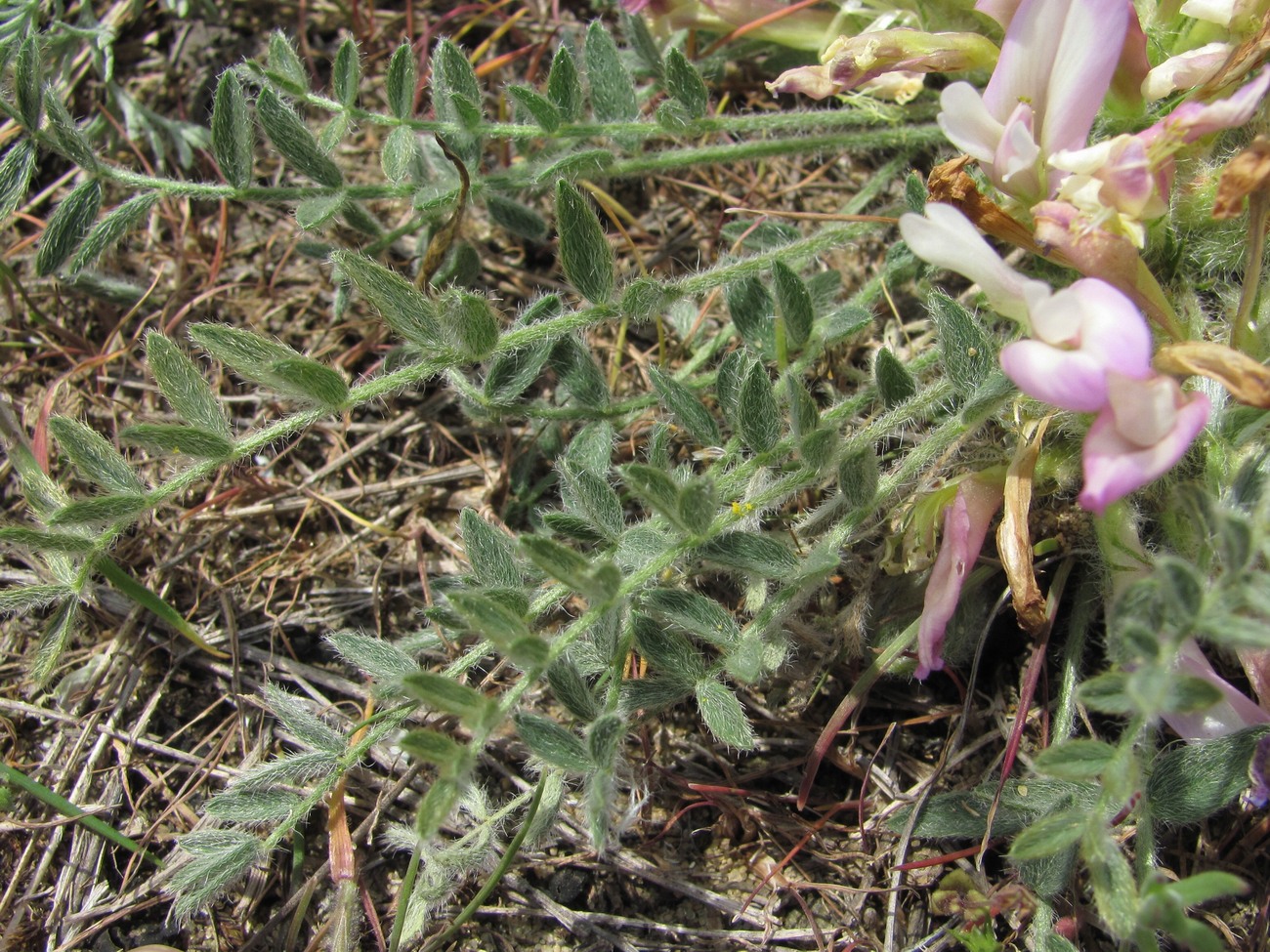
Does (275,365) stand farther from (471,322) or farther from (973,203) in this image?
(973,203)

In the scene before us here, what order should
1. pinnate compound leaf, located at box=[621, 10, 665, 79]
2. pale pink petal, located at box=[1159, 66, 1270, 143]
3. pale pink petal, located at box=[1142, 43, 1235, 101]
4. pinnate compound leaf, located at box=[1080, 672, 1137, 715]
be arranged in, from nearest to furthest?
pinnate compound leaf, located at box=[1080, 672, 1137, 715] < pale pink petal, located at box=[1159, 66, 1270, 143] < pale pink petal, located at box=[1142, 43, 1235, 101] < pinnate compound leaf, located at box=[621, 10, 665, 79]

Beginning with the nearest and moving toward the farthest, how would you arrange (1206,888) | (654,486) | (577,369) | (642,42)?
1. (1206,888)
2. (654,486)
3. (577,369)
4. (642,42)

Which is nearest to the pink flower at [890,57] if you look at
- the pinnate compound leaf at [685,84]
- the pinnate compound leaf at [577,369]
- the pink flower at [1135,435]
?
the pinnate compound leaf at [685,84]

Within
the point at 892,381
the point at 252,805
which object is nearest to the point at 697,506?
the point at 892,381

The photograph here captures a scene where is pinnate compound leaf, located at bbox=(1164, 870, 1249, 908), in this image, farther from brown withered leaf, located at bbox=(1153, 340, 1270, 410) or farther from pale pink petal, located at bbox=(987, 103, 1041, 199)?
pale pink petal, located at bbox=(987, 103, 1041, 199)

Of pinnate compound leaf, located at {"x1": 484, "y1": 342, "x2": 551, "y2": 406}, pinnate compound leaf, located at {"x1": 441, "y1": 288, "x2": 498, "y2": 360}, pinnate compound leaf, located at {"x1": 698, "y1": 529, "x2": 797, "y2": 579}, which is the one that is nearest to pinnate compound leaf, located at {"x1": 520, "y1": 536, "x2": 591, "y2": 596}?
pinnate compound leaf, located at {"x1": 698, "y1": 529, "x2": 797, "y2": 579}

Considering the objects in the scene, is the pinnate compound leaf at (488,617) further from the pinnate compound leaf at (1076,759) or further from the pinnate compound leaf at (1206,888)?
the pinnate compound leaf at (1206,888)
